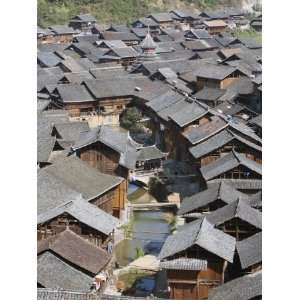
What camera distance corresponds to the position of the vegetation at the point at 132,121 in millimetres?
32969

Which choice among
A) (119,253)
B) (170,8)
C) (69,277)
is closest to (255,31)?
(170,8)

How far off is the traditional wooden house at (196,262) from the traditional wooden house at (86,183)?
15.2 ft

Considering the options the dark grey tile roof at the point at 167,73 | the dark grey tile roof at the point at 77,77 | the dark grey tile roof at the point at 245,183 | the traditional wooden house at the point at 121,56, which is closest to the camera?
the dark grey tile roof at the point at 245,183

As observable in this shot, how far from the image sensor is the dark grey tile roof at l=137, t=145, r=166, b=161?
984 inches

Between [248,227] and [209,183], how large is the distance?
4.31 metres

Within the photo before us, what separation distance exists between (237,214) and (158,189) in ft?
28.6

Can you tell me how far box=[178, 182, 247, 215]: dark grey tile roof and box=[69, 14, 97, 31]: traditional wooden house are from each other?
47.0 metres

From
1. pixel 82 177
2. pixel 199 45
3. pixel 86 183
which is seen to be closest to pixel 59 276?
pixel 86 183

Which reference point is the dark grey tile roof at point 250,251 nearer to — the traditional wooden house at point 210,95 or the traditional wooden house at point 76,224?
the traditional wooden house at point 76,224

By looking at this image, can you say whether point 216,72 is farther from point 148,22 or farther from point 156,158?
point 148,22

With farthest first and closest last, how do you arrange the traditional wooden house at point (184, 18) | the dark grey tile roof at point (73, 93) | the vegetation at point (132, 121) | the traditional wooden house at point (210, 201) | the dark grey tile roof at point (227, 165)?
the traditional wooden house at point (184, 18), the dark grey tile roof at point (73, 93), the vegetation at point (132, 121), the dark grey tile roof at point (227, 165), the traditional wooden house at point (210, 201)

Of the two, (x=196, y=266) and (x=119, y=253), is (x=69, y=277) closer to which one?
(x=196, y=266)

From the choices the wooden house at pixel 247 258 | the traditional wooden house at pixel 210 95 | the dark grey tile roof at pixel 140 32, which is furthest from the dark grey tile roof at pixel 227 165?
the dark grey tile roof at pixel 140 32

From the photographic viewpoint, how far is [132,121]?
33.3m
